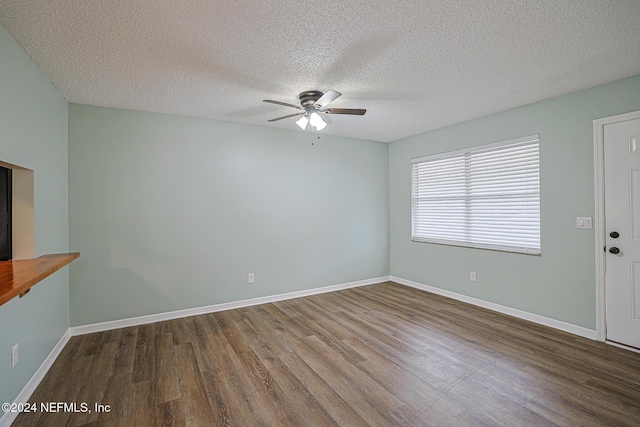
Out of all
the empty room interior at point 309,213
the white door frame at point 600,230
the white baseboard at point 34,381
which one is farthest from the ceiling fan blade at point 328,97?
the white baseboard at point 34,381

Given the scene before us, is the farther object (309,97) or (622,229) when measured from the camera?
(309,97)

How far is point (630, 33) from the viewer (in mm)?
1956

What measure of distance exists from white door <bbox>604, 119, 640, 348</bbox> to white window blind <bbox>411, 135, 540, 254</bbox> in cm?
62

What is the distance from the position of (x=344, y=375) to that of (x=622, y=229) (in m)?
2.95

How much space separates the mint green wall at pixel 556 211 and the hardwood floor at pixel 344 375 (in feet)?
1.11

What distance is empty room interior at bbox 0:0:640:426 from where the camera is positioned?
1854 millimetres

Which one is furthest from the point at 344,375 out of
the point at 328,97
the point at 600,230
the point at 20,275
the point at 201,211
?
the point at 600,230

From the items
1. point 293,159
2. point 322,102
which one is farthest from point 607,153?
point 293,159

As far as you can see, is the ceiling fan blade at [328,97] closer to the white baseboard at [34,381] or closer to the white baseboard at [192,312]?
the white baseboard at [192,312]

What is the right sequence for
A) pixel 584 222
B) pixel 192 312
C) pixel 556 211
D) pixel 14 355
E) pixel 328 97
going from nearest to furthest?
pixel 14 355 → pixel 328 97 → pixel 584 222 → pixel 556 211 → pixel 192 312

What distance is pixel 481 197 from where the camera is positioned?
387cm

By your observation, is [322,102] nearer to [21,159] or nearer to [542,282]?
[21,159]

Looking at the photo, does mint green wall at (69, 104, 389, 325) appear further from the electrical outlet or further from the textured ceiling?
the electrical outlet

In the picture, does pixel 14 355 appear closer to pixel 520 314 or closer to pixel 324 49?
pixel 324 49
